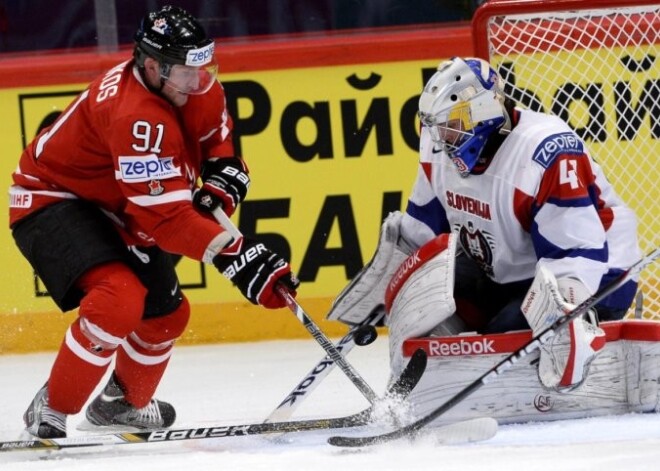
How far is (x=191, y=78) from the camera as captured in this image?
11.0ft

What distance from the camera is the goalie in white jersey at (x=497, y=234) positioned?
123 inches

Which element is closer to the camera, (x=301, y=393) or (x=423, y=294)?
(x=423, y=294)

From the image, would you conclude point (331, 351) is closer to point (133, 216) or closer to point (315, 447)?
point (315, 447)

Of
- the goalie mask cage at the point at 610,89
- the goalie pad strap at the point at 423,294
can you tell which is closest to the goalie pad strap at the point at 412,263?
the goalie pad strap at the point at 423,294

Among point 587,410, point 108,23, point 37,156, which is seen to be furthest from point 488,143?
point 108,23

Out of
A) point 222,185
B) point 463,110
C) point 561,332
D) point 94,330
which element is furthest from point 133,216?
point 561,332

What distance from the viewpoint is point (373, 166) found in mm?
5043

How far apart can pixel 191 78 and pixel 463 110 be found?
2.16ft

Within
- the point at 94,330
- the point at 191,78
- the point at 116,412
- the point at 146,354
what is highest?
the point at 191,78

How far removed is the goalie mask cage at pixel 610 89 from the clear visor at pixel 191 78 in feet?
3.64

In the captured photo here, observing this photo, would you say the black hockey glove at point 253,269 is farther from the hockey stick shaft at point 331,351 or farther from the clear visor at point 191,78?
the clear visor at point 191,78

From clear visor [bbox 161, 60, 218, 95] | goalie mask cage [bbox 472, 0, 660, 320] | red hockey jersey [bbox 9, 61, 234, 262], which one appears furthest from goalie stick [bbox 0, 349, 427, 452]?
goalie mask cage [bbox 472, 0, 660, 320]

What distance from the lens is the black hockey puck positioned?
339cm

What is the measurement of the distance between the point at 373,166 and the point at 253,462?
2231 mm
